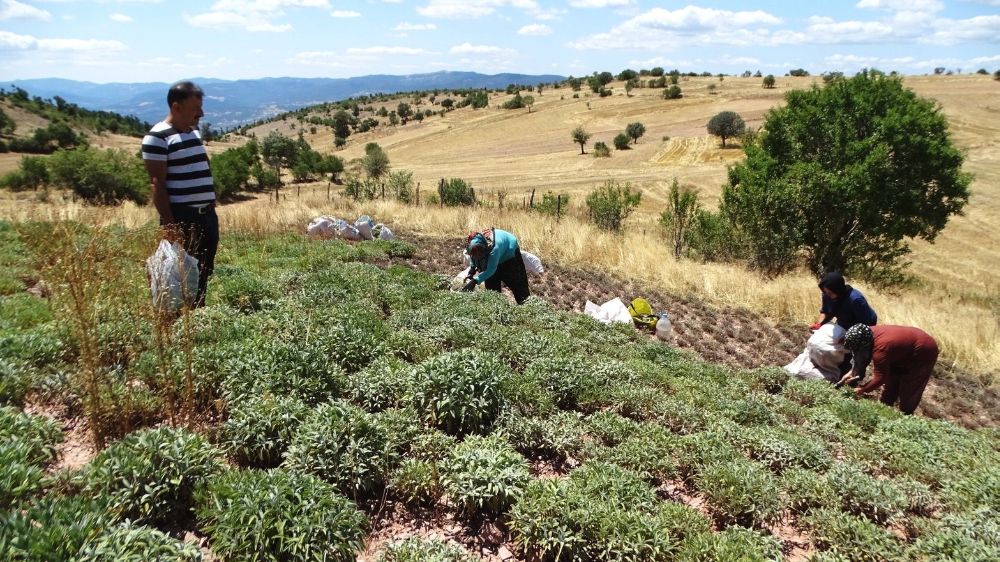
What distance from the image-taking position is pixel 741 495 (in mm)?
3324

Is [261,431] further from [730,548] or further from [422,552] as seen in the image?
[730,548]

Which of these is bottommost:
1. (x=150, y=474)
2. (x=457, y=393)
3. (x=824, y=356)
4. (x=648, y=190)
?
(x=648, y=190)

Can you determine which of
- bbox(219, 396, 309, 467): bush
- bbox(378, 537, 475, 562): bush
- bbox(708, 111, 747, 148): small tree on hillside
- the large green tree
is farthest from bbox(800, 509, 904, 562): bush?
bbox(708, 111, 747, 148): small tree on hillside

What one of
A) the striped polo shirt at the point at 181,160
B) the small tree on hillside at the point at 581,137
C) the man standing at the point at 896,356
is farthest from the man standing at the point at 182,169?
the small tree on hillside at the point at 581,137

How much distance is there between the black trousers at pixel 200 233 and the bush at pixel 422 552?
10.3ft

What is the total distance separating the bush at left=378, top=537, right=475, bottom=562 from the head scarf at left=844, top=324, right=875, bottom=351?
485 centimetres

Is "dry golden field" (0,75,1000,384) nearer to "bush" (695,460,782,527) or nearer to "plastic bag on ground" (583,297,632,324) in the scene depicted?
"plastic bag on ground" (583,297,632,324)

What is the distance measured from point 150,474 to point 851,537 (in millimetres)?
3867

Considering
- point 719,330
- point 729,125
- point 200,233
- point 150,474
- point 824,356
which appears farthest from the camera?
point 729,125

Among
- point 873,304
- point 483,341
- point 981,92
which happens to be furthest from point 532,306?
point 981,92

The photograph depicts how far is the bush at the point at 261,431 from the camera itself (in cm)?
323

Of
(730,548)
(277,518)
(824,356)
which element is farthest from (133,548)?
(824,356)

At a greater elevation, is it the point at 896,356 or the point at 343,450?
the point at 343,450

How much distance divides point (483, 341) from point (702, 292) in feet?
21.7
